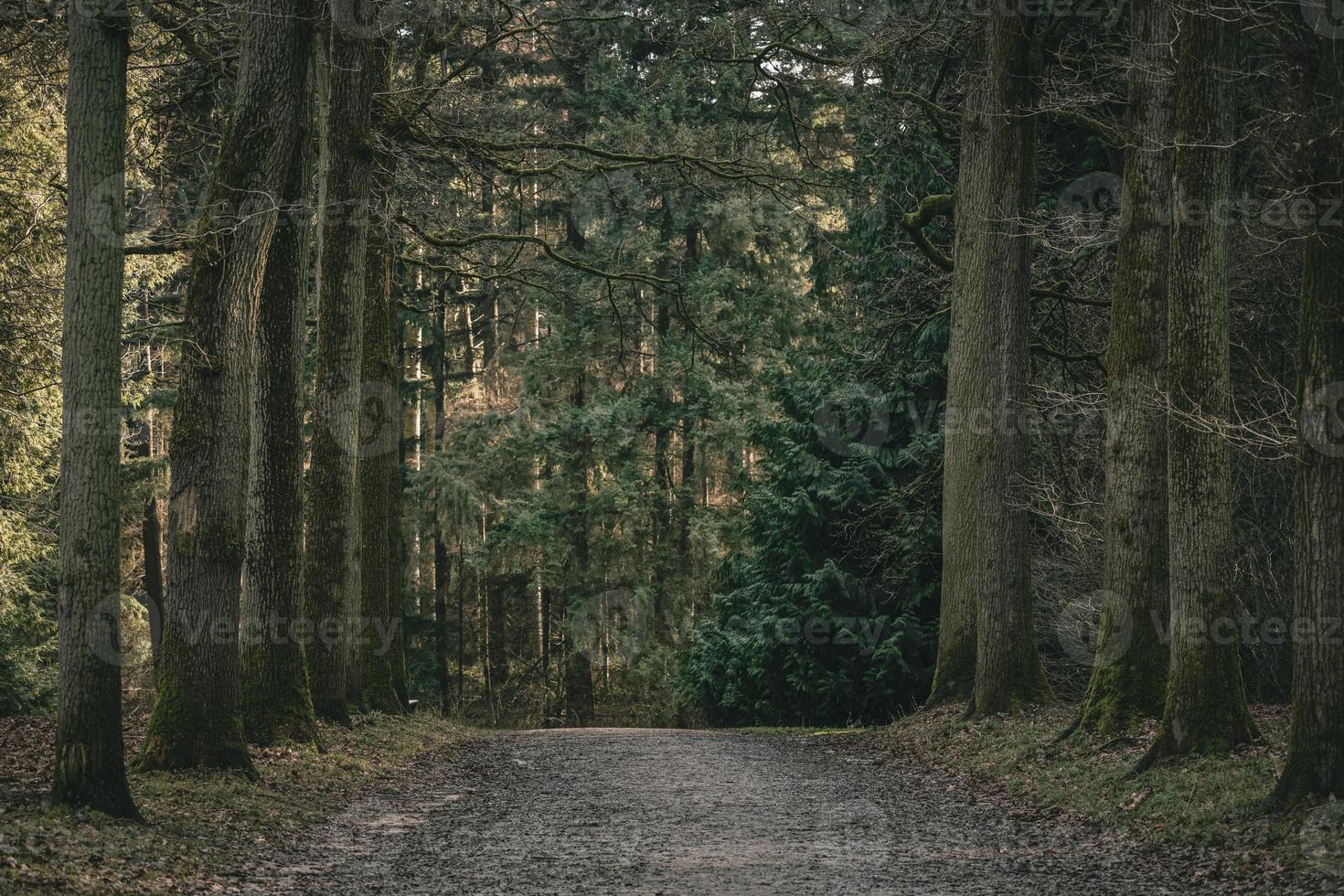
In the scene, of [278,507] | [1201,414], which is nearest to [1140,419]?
[1201,414]

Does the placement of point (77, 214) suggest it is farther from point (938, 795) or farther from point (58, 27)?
point (938, 795)

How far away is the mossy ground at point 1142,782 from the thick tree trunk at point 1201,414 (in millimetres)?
404

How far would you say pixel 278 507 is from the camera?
13.1m

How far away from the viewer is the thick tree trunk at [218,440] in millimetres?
10328

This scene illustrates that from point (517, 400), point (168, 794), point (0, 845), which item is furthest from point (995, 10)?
point (517, 400)

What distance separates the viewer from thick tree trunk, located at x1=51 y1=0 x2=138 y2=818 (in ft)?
27.3

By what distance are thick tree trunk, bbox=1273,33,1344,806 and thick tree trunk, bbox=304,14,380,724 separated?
10590 mm

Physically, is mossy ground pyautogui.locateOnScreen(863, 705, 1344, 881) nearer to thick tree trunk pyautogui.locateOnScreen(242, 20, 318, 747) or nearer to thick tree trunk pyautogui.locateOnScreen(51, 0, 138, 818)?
thick tree trunk pyautogui.locateOnScreen(242, 20, 318, 747)

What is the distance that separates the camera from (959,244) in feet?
53.1
